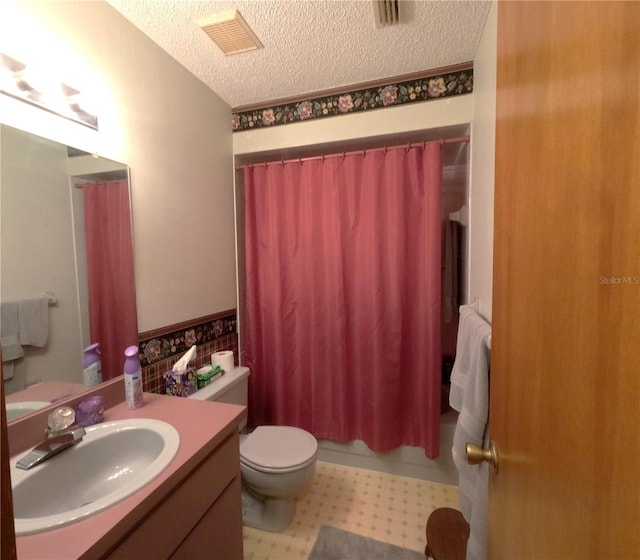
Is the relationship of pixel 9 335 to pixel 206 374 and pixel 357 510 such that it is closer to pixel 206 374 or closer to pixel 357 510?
pixel 206 374

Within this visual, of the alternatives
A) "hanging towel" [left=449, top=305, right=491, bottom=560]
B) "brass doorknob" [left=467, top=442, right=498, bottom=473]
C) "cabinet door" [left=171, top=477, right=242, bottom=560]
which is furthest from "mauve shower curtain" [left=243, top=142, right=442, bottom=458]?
"brass doorknob" [left=467, top=442, right=498, bottom=473]

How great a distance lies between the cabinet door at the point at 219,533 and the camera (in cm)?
84

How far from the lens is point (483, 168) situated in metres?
1.34

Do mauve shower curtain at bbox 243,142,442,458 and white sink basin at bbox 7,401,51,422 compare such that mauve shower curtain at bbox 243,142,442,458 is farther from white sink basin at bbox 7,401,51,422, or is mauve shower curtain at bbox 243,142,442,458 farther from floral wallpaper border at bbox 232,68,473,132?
white sink basin at bbox 7,401,51,422

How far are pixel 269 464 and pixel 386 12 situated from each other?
2.05m

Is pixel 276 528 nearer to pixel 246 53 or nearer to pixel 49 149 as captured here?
pixel 49 149

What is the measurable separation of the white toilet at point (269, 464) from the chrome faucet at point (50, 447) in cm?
52

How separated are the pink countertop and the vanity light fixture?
43.2 inches

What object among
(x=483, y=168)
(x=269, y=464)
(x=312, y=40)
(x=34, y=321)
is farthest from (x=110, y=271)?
(x=483, y=168)

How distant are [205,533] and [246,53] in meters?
1.97

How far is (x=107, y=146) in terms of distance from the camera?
1188mm

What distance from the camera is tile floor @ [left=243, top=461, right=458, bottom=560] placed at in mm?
1439

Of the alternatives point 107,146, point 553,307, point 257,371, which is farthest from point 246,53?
point 257,371

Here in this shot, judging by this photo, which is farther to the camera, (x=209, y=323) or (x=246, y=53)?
(x=209, y=323)
